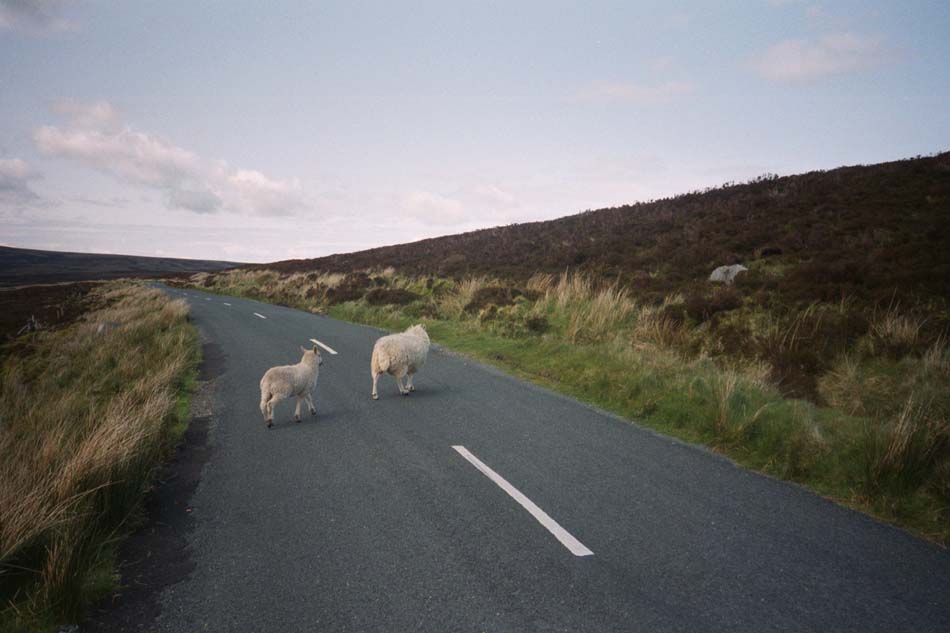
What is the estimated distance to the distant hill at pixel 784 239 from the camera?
11742 mm

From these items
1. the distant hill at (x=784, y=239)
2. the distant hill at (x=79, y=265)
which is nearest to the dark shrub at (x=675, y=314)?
the distant hill at (x=784, y=239)

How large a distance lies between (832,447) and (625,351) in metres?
5.17

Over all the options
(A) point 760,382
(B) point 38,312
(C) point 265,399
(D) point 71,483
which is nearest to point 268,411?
(C) point 265,399

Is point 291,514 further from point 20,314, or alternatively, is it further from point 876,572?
point 20,314

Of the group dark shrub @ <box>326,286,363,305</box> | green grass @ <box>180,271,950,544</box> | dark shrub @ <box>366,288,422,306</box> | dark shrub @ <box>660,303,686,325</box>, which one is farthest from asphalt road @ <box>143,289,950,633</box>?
dark shrub @ <box>326,286,363,305</box>

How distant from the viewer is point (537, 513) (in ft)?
14.1

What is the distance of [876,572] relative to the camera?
3523mm

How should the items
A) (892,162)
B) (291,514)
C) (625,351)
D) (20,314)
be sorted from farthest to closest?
1. (20,314)
2. (892,162)
3. (625,351)
4. (291,514)

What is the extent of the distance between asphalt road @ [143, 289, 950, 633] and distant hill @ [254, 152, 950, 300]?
8.86 m

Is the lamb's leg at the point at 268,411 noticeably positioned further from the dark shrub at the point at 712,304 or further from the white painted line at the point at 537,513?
the dark shrub at the point at 712,304

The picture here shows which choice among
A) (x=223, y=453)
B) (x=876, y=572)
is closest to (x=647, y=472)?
(x=876, y=572)

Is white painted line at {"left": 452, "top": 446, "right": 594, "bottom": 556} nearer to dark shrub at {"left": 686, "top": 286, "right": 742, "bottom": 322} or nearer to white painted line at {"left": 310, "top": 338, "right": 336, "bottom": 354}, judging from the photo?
white painted line at {"left": 310, "top": 338, "right": 336, "bottom": 354}

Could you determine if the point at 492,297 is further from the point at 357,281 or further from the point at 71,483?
the point at 71,483

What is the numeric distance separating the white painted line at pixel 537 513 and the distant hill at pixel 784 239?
10.1 meters
